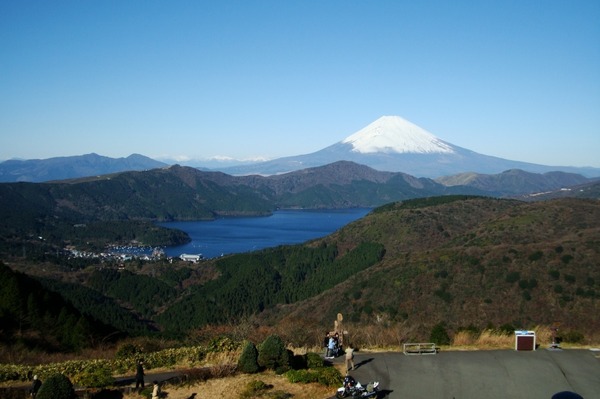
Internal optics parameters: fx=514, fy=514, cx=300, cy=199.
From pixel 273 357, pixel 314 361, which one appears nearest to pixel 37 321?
pixel 273 357

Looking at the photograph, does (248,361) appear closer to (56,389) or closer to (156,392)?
(156,392)

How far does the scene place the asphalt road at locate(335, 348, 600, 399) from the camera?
44.1 ft

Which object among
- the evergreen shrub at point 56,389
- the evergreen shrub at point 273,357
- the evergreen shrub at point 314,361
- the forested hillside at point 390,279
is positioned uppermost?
the evergreen shrub at point 56,389

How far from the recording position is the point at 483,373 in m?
14.8

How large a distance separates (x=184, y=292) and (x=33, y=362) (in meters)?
89.2

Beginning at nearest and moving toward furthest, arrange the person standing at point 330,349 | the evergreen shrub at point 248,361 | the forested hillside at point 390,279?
the evergreen shrub at point 248,361 → the person standing at point 330,349 → the forested hillside at point 390,279

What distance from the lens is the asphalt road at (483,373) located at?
1345 centimetres

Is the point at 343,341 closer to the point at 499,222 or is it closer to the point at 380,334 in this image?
the point at 380,334

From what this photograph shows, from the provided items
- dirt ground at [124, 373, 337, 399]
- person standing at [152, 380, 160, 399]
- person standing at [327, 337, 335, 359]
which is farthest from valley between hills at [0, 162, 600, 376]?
person standing at [152, 380, 160, 399]

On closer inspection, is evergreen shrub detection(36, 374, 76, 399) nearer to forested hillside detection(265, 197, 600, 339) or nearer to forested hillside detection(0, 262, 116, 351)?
forested hillside detection(0, 262, 116, 351)

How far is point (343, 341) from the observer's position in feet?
59.2

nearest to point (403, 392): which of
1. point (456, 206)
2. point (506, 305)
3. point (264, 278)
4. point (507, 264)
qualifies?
point (506, 305)

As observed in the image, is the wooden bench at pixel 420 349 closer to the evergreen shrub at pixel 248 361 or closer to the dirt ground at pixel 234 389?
the dirt ground at pixel 234 389

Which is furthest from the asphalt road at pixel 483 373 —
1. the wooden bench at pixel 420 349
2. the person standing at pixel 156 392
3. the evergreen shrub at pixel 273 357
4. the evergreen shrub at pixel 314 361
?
the person standing at pixel 156 392
